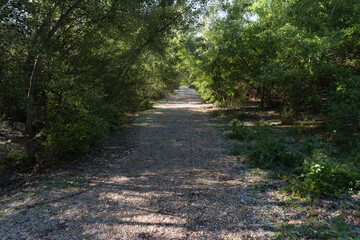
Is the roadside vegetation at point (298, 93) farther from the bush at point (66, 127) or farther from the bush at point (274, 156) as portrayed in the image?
the bush at point (66, 127)

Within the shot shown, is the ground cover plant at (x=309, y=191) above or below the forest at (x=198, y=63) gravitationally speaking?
below

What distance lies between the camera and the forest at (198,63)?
3877mm

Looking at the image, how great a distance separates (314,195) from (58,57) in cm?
640

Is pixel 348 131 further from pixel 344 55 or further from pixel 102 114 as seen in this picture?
pixel 102 114

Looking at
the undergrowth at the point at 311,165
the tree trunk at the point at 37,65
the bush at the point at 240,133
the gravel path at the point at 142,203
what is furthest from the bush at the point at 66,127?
the bush at the point at 240,133

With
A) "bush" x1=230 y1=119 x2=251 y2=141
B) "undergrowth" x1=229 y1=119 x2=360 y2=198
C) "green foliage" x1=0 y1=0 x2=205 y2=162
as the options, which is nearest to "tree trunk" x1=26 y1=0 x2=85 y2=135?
"green foliage" x1=0 y1=0 x2=205 y2=162

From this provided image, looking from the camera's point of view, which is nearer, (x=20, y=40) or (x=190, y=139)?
(x=20, y=40)

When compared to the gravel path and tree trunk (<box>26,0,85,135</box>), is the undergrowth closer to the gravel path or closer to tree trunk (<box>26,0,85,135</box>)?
the gravel path

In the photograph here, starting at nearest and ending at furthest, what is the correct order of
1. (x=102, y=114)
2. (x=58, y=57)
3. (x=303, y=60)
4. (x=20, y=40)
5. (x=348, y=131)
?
(x=20, y=40), (x=58, y=57), (x=348, y=131), (x=102, y=114), (x=303, y=60)

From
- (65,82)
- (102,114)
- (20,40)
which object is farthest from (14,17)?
(102,114)

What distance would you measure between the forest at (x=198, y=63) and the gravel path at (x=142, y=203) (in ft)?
3.03

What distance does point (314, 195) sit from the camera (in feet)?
10.6

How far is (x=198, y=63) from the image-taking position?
11.0m

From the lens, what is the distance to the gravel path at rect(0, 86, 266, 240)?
276 centimetres
